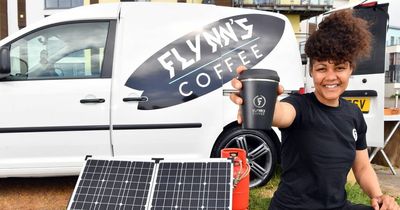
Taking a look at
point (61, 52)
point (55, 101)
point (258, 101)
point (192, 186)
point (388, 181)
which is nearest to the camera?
point (258, 101)

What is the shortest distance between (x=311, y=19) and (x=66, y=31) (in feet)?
101

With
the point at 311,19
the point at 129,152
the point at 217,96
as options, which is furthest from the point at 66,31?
the point at 311,19

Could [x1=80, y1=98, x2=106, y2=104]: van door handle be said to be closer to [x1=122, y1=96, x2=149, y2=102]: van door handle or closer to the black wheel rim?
[x1=122, y1=96, x2=149, y2=102]: van door handle

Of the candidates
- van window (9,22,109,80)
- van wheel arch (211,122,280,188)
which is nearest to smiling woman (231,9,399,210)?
van wheel arch (211,122,280,188)

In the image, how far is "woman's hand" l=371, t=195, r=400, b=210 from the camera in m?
1.93

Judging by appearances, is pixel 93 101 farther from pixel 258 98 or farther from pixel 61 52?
pixel 258 98

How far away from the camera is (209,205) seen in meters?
2.42

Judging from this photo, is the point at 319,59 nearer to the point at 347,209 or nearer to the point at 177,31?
the point at 347,209

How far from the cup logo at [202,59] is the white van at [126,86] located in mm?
11

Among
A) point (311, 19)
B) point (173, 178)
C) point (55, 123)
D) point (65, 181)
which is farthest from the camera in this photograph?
point (311, 19)

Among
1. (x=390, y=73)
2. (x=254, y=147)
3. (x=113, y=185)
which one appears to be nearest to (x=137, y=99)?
(x=254, y=147)

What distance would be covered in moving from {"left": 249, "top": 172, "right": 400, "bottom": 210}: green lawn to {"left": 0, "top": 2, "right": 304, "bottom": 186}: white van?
0.12 m

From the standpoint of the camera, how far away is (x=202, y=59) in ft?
13.9

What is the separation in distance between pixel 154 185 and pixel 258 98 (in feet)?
4.47
